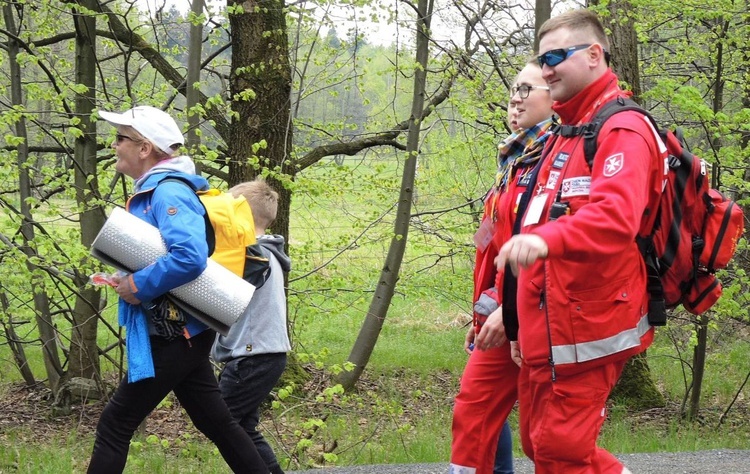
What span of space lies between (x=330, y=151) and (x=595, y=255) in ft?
28.8

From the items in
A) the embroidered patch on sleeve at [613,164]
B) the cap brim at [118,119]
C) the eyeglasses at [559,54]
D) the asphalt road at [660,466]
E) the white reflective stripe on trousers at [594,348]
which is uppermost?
the eyeglasses at [559,54]

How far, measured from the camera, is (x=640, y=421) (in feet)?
32.7

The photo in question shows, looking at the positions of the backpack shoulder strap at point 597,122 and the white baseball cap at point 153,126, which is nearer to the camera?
the backpack shoulder strap at point 597,122

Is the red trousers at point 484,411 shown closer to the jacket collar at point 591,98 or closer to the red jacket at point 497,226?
the red jacket at point 497,226

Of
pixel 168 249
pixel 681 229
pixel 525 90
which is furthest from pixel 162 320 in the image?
pixel 681 229

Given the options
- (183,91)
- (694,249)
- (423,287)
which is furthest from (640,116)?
(423,287)

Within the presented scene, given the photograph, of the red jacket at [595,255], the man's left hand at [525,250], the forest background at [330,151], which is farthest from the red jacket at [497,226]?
the forest background at [330,151]

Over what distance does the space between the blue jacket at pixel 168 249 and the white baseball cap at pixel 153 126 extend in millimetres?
116

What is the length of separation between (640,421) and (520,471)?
17.4ft

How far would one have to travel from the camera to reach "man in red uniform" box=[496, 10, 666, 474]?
2.46m

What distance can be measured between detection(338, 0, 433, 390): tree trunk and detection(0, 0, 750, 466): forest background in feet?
0.09

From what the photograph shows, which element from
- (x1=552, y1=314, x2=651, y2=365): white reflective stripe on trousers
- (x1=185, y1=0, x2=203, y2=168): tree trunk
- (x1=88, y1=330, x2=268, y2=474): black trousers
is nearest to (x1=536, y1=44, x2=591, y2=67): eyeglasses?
(x1=552, y1=314, x2=651, y2=365): white reflective stripe on trousers

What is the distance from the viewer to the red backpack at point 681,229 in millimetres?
2717

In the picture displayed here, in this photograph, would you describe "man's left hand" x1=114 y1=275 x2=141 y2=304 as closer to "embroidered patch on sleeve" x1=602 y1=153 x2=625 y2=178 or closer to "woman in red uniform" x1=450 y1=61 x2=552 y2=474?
"woman in red uniform" x1=450 y1=61 x2=552 y2=474
